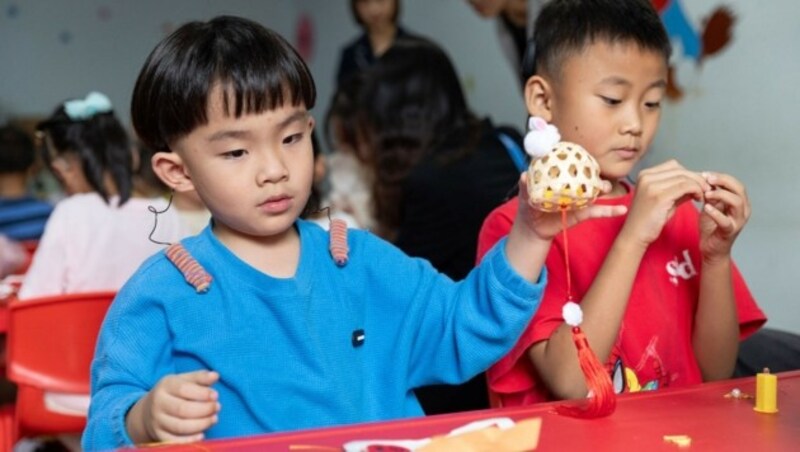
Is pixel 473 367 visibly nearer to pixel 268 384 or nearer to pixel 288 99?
pixel 268 384

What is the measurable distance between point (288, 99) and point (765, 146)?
5.54 feet

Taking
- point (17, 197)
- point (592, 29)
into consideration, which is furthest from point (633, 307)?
point (17, 197)

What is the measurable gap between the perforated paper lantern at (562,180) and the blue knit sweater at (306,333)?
113mm

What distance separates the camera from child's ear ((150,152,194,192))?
1.40 m

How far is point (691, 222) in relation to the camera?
1.69 m

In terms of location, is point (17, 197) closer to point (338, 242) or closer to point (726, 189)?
point (338, 242)

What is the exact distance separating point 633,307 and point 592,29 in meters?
0.40

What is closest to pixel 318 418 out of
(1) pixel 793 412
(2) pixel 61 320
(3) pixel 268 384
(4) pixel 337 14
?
(3) pixel 268 384

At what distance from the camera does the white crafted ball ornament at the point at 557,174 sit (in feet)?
4.02

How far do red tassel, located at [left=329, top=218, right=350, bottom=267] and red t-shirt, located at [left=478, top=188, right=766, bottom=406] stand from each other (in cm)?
27

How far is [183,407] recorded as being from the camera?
3.58 ft

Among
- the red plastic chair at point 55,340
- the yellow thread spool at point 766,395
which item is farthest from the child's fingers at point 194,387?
the red plastic chair at point 55,340

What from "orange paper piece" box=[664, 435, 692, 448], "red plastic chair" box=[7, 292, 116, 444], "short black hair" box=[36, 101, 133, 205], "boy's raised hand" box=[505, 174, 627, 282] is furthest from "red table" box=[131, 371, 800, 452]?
"short black hair" box=[36, 101, 133, 205]

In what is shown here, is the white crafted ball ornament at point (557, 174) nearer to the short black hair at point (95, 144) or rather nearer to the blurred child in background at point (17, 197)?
the short black hair at point (95, 144)
